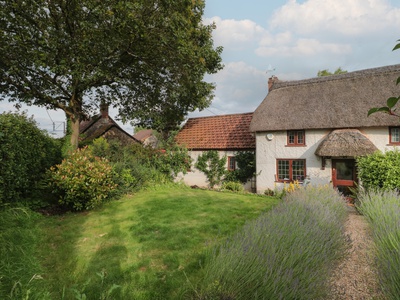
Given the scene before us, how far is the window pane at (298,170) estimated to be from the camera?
13.5 metres

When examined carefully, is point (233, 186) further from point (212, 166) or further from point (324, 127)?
point (324, 127)

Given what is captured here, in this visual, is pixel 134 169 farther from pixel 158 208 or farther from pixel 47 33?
pixel 47 33

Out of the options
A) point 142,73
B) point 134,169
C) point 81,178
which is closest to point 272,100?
point 142,73

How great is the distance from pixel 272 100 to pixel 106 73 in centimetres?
1063

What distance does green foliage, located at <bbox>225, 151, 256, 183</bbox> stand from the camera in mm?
15305

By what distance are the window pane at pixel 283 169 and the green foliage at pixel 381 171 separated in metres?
4.45

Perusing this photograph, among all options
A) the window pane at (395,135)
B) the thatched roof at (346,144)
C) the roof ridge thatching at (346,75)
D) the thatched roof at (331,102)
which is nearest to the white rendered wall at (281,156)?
the thatched roof at (331,102)

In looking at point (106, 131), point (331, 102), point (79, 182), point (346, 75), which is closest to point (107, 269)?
point (79, 182)

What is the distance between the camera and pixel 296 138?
13.8m

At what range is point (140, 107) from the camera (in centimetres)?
1595

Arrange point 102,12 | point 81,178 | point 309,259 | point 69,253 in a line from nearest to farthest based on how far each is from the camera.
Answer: point 309,259 → point 69,253 → point 81,178 → point 102,12

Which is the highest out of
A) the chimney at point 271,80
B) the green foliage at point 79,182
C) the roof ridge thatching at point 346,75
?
the chimney at point 271,80

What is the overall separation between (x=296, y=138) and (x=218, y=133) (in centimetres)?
612

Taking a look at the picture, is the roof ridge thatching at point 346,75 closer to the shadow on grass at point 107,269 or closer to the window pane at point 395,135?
the window pane at point 395,135
